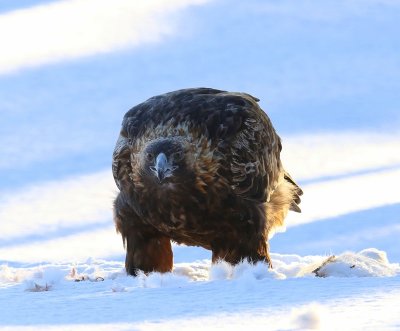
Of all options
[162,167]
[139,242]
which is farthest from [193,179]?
[139,242]

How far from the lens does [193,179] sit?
9.44 meters

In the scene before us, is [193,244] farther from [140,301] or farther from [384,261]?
[140,301]

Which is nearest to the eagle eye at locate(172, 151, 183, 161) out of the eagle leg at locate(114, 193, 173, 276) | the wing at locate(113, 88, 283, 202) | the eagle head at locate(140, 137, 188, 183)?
the eagle head at locate(140, 137, 188, 183)

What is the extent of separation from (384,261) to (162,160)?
258cm

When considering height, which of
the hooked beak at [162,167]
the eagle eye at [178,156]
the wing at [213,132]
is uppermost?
the wing at [213,132]

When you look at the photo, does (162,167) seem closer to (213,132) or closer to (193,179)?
(193,179)

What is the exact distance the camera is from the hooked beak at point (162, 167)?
9062 mm

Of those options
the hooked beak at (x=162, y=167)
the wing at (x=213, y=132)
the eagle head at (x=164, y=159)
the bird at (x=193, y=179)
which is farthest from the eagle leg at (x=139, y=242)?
the hooked beak at (x=162, y=167)

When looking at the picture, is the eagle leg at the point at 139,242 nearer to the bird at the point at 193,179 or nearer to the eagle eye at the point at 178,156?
the bird at the point at 193,179

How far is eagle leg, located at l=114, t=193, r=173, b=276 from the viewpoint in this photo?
10.1 metres

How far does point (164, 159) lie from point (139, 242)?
4.44 feet

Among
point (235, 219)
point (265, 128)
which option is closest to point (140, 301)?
point (235, 219)

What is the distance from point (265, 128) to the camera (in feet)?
34.2

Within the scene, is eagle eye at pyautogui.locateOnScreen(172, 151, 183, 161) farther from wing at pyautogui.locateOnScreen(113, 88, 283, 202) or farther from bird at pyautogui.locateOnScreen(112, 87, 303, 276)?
wing at pyautogui.locateOnScreen(113, 88, 283, 202)
